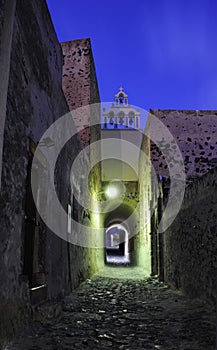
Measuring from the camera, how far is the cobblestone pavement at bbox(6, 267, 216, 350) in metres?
2.98

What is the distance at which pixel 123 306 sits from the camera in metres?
4.91

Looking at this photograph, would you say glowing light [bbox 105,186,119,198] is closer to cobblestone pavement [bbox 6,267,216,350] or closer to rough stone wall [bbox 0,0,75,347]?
cobblestone pavement [bbox 6,267,216,350]

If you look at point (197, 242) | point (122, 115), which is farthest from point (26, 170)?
point (122, 115)

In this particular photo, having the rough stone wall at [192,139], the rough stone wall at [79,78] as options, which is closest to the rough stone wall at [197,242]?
the rough stone wall at [192,139]

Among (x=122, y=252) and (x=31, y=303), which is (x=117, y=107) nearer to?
(x=122, y=252)

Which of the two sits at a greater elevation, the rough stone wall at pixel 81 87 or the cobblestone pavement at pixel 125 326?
the rough stone wall at pixel 81 87

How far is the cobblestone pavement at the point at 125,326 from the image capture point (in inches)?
117

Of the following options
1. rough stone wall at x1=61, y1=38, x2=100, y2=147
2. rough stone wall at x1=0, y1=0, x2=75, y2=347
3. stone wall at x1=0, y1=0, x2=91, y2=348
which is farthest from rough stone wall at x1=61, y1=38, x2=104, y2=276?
rough stone wall at x1=0, y1=0, x2=75, y2=347

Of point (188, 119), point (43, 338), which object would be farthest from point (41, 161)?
point (188, 119)

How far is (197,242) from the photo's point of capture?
5.14 meters

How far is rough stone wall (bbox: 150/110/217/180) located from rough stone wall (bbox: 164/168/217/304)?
3.48m

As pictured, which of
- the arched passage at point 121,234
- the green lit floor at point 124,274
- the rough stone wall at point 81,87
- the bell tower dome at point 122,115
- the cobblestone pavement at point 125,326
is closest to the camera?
the cobblestone pavement at point 125,326

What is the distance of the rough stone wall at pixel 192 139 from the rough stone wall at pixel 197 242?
11.4 ft

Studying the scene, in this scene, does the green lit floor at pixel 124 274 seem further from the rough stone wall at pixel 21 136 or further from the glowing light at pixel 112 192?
the rough stone wall at pixel 21 136
